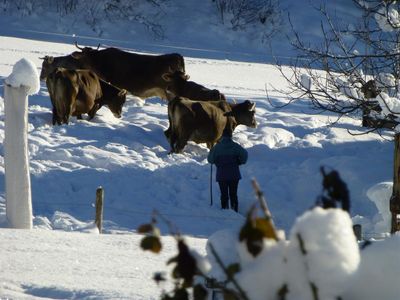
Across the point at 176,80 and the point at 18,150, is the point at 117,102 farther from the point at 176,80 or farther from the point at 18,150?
the point at 18,150

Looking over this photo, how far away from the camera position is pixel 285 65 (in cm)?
3544

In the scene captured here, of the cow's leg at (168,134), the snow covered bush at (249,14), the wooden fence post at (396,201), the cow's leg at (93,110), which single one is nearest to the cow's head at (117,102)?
the cow's leg at (93,110)

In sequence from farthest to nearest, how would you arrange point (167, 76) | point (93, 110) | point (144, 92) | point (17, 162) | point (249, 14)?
point (249, 14)
point (144, 92)
point (167, 76)
point (93, 110)
point (17, 162)

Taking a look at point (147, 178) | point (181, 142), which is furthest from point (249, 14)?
point (147, 178)

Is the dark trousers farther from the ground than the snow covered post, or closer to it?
farther from the ground

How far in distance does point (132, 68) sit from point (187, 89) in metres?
2.48

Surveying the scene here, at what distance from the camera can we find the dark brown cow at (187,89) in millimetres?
22781

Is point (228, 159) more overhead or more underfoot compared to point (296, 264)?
more overhead

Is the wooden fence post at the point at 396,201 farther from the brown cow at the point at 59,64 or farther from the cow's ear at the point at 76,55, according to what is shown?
the cow's ear at the point at 76,55

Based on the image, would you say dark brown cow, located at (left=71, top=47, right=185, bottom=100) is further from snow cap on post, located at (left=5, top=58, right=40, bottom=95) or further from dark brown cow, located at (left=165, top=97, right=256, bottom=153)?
snow cap on post, located at (left=5, top=58, right=40, bottom=95)

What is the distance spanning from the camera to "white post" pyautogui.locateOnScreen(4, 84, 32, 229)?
11039 millimetres

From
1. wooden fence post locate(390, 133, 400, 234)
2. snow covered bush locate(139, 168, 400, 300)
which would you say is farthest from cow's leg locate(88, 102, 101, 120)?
snow covered bush locate(139, 168, 400, 300)

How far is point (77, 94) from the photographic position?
834 inches

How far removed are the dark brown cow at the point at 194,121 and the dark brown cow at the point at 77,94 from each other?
1831mm
